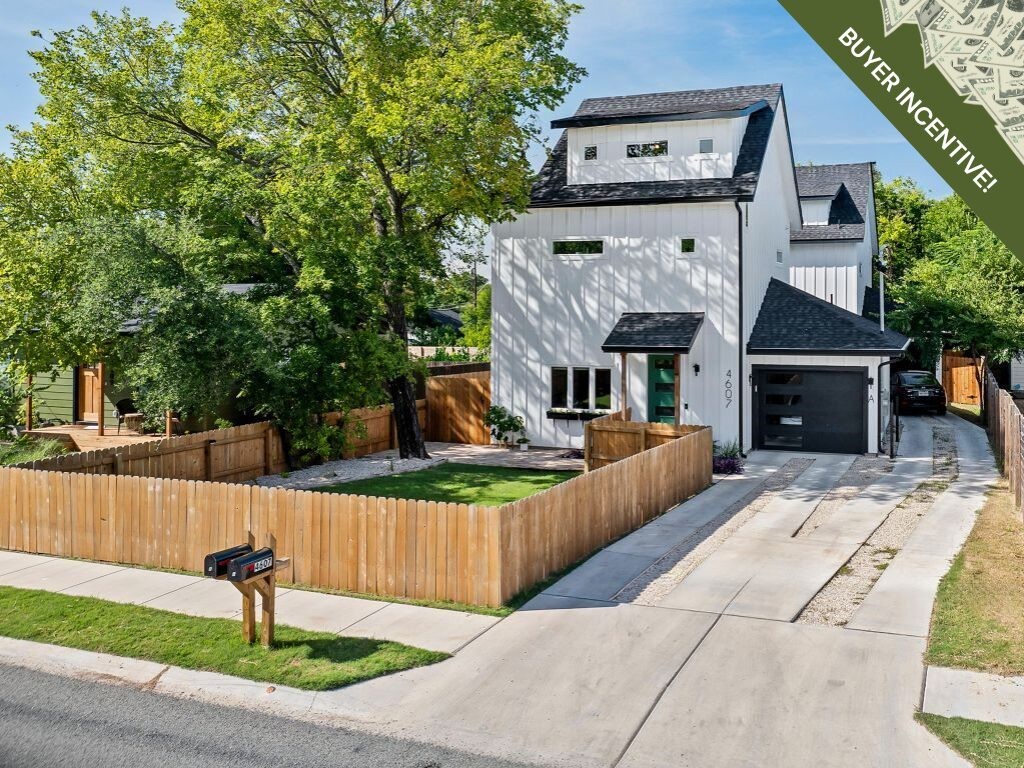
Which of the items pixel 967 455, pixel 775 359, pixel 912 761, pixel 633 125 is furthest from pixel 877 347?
pixel 912 761

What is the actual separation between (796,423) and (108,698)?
18929 mm

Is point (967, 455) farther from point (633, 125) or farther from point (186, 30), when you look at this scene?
point (186, 30)

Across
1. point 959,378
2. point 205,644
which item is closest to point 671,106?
point 205,644

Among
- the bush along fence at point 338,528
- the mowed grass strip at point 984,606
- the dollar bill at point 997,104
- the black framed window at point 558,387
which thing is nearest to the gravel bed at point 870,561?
the mowed grass strip at point 984,606

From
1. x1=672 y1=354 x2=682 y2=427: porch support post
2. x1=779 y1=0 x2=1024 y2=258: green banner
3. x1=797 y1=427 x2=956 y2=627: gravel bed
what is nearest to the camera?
x1=779 y1=0 x2=1024 y2=258: green banner

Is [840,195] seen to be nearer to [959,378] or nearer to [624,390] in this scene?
[959,378]

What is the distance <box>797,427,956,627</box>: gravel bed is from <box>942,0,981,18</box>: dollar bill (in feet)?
21.1

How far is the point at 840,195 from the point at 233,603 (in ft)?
100

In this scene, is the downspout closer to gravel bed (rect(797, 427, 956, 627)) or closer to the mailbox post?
gravel bed (rect(797, 427, 956, 627))

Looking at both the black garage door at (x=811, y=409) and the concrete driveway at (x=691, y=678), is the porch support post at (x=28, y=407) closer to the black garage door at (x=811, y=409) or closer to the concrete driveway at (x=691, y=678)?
the concrete driveway at (x=691, y=678)

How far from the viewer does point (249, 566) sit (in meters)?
9.20

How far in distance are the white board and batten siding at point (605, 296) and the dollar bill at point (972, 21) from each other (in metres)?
14.9

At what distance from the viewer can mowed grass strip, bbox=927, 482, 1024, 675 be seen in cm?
916

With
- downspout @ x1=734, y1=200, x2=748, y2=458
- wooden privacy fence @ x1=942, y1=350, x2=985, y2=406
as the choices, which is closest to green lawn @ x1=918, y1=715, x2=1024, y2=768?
downspout @ x1=734, y1=200, x2=748, y2=458
